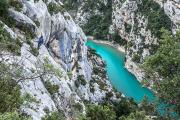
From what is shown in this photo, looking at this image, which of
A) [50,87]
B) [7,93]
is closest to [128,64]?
[50,87]

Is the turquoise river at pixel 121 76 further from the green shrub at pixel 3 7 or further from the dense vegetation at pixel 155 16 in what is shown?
the green shrub at pixel 3 7

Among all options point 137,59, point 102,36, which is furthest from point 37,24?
point 102,36

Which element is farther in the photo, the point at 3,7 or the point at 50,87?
the point at 3,7

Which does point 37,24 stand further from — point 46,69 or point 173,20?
point 173,20

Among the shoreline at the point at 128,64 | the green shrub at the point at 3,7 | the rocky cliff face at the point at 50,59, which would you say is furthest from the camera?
the shoreline at the point at 128,64

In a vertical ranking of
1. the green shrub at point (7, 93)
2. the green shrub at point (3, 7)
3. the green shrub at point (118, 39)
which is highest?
the green shrub at point (3, 7)

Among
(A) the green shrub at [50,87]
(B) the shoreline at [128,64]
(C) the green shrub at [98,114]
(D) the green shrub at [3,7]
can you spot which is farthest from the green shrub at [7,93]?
(B) the shoreline at [128,64]

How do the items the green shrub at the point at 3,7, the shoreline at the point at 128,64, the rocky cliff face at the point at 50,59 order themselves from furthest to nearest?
the shoreline at the point at 128,64
the green shrub at the point at 3,7
the rocky cliff face at the point at 50,59

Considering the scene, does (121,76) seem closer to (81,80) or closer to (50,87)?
(81,80)

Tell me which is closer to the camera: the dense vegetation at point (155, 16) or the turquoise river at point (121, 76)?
the turquoise river at point (121, 76)

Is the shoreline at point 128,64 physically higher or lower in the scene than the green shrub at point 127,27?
lower
